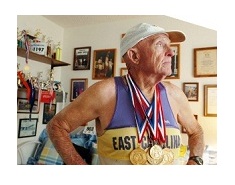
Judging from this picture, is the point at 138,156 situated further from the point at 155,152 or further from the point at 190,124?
the point at 190,124

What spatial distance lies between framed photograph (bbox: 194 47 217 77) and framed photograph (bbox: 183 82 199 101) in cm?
6

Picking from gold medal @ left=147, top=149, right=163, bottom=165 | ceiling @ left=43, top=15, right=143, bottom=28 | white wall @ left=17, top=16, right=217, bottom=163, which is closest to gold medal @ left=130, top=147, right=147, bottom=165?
gold medal @ left=147, top=149, right=163, bottom=165

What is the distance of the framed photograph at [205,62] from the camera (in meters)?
1.21

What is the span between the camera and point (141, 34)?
44.3 inches

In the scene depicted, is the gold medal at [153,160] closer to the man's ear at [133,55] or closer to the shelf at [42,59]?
the man's ear at [133,55]

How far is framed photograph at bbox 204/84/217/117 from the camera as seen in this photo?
3.93ft

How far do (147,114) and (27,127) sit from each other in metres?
0.54

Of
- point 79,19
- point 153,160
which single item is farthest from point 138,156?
point 79,19

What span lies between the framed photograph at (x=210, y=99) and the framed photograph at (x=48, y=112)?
68 centimetres

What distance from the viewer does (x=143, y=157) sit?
113cm

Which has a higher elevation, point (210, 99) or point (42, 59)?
point (42, 59)

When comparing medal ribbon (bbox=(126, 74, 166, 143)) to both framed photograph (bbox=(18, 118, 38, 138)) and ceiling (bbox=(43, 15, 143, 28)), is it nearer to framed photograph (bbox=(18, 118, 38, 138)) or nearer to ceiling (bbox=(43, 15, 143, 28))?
ceiling (bbox=(43, 15, 143, 28))

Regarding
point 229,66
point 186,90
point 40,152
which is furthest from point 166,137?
point 40,152

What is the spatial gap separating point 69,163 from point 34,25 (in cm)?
64
